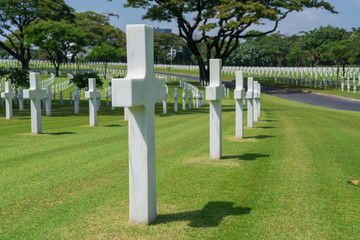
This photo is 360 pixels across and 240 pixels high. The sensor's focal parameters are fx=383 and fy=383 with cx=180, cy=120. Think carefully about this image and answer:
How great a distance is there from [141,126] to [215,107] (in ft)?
11.3

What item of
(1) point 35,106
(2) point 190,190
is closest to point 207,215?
(2) point 190,190

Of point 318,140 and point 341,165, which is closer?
point 341,165

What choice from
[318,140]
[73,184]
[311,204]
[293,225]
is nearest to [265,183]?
[311,204]

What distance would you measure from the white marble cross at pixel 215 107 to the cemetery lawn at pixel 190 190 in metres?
0.32

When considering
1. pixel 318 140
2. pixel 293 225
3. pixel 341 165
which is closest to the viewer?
pixel 293 225

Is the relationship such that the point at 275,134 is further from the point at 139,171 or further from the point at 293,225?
the point at 139,171

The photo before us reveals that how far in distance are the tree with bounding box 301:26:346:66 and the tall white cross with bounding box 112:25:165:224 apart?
84651 mm

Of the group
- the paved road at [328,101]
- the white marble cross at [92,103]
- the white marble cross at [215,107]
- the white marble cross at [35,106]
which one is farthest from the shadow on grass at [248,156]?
the paved road at [328,101]

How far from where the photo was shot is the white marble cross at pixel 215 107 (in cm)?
731

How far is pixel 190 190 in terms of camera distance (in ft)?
18.6

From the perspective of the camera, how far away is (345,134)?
1186 centimetres

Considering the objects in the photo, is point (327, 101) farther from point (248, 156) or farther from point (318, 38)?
point (318, 38)

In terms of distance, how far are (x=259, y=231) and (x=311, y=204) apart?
1.22m

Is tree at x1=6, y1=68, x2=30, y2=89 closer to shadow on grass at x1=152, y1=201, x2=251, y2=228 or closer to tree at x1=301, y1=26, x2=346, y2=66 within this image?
shadow on grass at x1=152, y1=201, x2=251, y2=228
